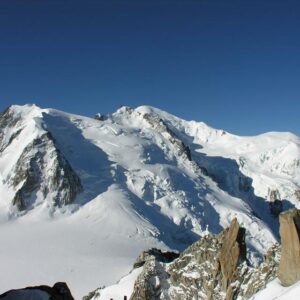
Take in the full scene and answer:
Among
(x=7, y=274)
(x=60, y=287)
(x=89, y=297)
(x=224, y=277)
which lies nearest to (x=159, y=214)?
(x=7, y=274)

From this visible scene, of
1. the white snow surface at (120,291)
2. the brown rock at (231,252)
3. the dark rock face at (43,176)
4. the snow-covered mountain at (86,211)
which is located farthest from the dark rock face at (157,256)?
the dark rock face at (43,176)

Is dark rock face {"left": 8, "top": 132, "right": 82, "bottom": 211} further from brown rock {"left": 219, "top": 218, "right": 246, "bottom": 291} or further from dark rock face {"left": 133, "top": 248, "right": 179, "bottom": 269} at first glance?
brown rock {"left": 219, "top": 218, "right": 246, "bottom": 291}

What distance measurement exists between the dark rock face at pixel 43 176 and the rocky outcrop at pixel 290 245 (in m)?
135

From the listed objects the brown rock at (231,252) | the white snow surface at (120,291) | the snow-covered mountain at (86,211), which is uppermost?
the snow-covered mountain at (86,211)

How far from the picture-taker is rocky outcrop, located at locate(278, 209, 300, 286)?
109 ft

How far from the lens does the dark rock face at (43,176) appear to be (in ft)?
542

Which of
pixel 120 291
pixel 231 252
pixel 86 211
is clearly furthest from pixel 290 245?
pixel 86 211

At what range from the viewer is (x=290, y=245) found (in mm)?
34000

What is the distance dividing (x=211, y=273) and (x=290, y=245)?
20.8m

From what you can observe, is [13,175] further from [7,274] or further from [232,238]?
[232,238]

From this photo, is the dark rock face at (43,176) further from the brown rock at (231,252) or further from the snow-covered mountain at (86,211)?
the brown rock at (231,252)

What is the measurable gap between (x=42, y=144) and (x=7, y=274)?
6766 centimetres

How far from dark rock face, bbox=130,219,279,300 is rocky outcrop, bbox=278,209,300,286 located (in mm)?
9258

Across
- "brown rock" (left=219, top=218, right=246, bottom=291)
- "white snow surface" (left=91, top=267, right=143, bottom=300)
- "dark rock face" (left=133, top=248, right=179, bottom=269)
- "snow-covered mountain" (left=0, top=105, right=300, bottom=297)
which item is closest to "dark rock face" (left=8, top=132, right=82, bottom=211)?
"snow-covered mountain" (left=0, top=105, right=300, bottom=297)
